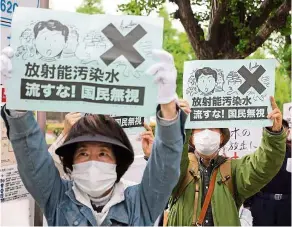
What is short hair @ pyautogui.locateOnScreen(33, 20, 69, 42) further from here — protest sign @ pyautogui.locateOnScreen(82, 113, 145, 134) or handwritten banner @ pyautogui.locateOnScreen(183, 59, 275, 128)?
protest sign @ pyautogui.locateOnScreen(82, 113, 145, 134)

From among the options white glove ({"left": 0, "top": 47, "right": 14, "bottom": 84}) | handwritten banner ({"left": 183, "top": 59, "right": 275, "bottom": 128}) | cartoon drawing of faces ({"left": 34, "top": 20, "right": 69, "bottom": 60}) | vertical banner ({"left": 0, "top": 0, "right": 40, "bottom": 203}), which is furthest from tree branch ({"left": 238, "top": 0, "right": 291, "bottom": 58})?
white glove ({"left": 0, "top": 47, "right": 14, "bottom": 84})

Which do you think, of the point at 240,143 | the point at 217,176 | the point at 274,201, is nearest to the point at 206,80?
the point at 217,176

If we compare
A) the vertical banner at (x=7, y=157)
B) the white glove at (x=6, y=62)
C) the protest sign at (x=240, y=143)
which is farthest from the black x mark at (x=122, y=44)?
the protest sign at (x=240, y=143)

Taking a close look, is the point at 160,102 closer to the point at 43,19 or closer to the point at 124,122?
the point at 43,19

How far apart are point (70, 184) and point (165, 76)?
28.1 inches

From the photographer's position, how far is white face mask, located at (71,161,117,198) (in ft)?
7.81

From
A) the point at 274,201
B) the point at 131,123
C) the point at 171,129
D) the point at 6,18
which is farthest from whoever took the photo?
the point at 274,201

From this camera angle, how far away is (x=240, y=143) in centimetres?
541

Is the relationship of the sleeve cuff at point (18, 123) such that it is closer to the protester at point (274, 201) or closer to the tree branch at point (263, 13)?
the protester at point (274, 201)

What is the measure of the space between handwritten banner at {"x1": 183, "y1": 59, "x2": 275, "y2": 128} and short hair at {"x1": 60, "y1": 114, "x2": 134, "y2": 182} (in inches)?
35.9

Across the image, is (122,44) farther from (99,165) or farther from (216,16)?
(216,16)

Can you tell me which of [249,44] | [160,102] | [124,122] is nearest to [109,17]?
[160,102]

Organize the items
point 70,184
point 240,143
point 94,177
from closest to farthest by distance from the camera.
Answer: point 94,177 < point 70,184 < point 240,143

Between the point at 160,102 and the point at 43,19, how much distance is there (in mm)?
669
